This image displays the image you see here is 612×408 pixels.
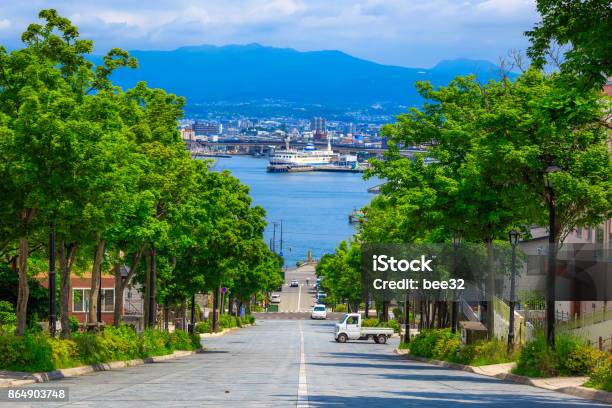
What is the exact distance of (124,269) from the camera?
87.9m

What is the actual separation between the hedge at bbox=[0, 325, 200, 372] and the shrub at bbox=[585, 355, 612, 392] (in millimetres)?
14708

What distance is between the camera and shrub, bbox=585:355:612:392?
1001 inches

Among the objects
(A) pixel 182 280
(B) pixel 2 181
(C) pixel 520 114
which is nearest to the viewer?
(B) pixel 2 181

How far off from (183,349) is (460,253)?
14879 millimetres

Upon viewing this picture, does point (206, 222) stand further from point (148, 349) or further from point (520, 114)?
point (520, 114)

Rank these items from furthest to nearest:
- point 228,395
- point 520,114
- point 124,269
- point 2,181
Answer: point 124,269
point 520,114
point 2,181
point 228,395

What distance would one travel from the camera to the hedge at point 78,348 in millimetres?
29281

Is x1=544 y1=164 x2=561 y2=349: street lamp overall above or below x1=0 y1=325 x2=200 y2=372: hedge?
above

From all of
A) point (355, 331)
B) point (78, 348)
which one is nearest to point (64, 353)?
point (78, 348)

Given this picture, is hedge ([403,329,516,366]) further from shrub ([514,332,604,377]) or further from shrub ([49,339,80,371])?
shrub ([49,339,80,371])

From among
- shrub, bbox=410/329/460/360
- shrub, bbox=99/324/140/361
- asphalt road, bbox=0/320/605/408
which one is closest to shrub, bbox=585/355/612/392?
asphalt road, bbox=0/320/605/408

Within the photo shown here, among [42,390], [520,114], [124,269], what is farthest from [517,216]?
[124,269]

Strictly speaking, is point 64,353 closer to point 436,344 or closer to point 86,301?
point 436,344

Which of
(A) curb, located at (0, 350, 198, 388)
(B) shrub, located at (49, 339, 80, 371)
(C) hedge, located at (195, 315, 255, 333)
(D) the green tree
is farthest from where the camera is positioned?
(C) hedge, located at (195, 315, 255, 333)
